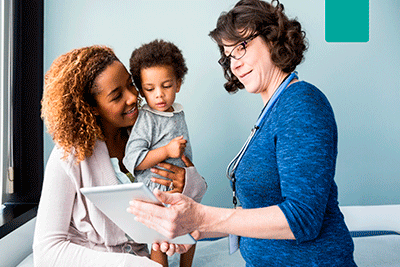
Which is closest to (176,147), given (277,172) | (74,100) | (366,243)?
(74,100)

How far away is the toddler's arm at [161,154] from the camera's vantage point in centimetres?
145

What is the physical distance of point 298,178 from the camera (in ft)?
2.75

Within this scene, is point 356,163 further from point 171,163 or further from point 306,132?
point 306,132

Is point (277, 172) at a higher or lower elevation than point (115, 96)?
lower

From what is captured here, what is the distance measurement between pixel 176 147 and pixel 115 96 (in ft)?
1.01

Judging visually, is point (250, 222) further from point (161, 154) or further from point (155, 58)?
point (155, 58)

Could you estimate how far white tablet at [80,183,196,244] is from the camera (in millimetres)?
792

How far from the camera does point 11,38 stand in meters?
2.09

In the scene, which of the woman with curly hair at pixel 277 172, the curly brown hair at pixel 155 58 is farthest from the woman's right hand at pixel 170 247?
the curly brown hair at pixel 155 58

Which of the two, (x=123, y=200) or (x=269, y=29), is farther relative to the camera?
(x=269, y=29)

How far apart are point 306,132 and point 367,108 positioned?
197 centimetres

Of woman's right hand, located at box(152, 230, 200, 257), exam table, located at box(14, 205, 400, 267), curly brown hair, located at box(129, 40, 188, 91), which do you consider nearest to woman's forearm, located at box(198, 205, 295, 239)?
woman's right hand, located at box(152, 230, 200, 257)

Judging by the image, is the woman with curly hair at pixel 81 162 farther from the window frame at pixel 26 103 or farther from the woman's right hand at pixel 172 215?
the window frame at pixel 26 103

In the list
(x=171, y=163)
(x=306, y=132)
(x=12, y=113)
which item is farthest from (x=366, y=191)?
(x=12, y=113)
